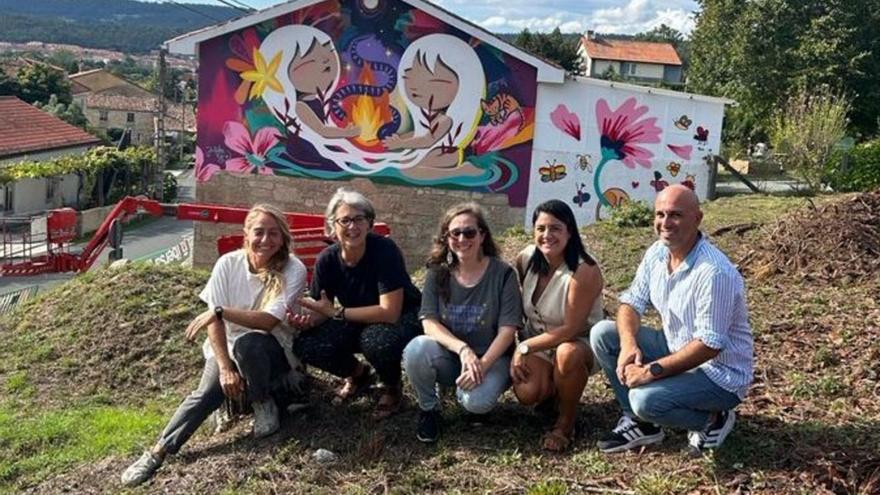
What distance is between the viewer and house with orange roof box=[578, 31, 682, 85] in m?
79.4

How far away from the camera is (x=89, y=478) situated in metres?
4.61

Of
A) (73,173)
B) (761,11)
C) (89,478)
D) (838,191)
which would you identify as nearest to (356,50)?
(838,191)

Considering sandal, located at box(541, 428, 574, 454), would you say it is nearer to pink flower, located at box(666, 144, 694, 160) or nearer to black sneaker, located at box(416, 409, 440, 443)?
A: black sneaker, located at box(416, 409, 440, 443)

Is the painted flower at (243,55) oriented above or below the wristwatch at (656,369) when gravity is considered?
above

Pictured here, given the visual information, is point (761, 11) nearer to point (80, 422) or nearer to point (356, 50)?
point (356, 50)

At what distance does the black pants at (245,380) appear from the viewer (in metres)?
4.47

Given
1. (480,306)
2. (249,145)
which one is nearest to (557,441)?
(480,306)

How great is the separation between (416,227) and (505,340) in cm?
1066

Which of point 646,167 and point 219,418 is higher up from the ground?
point 646,167

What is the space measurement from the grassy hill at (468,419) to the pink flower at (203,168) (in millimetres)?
7270

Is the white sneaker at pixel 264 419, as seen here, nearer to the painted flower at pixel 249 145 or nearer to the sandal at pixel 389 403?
the sandal at pixel 389 403

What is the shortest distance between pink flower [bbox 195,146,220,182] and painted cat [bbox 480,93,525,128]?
4.90m

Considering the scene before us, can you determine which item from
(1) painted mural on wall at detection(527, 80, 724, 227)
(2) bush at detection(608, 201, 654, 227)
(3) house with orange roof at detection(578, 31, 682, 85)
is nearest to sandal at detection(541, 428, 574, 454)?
(2) bush at detection(608, 201, 654, 227)

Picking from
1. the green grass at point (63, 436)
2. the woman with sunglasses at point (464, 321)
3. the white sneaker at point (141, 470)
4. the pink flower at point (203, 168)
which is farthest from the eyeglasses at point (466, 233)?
the pink flower at point (203, 168)
